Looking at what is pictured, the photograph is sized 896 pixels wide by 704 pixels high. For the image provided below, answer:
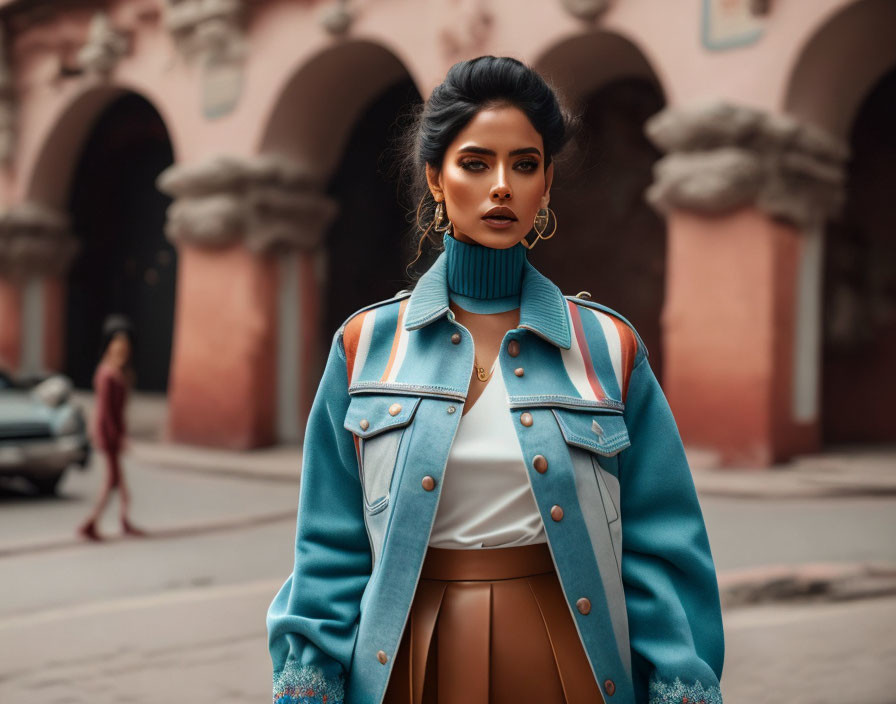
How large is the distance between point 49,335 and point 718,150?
9.90m

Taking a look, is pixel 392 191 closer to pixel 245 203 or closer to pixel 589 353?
pixel 245 203

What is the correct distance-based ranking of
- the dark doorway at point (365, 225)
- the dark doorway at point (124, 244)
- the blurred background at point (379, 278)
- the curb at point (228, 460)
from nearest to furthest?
the blurred background at point (379, 278) < the curb at point (228, 460) < the dark doorway at point (365, 225) < the dark doorway at point (124, 244)

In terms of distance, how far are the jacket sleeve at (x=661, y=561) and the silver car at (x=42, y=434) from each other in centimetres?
729

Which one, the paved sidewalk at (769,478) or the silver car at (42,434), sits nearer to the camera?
the paved sidewalk at (769,478)

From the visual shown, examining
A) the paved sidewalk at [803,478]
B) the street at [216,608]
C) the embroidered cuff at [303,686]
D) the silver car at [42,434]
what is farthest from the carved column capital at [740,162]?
the embroidered cuff at [303,686]

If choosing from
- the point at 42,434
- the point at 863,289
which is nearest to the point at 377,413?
the point at 42,434

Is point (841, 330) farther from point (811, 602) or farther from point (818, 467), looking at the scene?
point (811, 602)

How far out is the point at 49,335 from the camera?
13852 millimetres

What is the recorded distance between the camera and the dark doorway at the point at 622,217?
1088 cm

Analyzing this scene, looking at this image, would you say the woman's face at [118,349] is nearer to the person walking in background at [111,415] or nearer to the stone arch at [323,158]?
the person walking in background at [111,415]

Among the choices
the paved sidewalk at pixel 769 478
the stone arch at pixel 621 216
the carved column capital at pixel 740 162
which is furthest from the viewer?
the stone arch at pixel 621 216

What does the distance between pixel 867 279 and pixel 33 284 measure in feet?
34.8

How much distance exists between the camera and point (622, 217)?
36.5 feet

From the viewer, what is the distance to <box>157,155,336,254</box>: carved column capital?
10.2 meters
